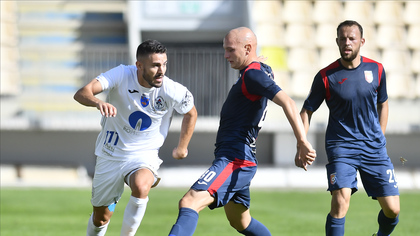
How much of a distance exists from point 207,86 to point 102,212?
34.3 ft

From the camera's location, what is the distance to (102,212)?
659 cm

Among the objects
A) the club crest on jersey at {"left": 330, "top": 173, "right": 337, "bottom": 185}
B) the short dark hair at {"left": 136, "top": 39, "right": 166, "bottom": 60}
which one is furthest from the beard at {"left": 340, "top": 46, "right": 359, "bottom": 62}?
the short dark hair at {"left": 136, "top": 39, "right": 166, "bottom": 60}

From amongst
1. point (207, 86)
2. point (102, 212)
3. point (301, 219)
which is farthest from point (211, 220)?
point (207, 86)

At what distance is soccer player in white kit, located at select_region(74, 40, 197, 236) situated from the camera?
243 inches

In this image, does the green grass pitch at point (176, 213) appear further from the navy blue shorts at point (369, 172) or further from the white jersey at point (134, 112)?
the white jersey at point (134, 112)

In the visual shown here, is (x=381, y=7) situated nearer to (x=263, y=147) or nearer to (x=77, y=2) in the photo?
(x=263, y=147)

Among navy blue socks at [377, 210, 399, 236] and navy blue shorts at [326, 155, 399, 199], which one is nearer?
navy blue shorts at [326, 155, 399, 199]

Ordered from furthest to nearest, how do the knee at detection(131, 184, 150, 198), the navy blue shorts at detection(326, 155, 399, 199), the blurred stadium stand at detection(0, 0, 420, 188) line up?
the blurred stadium stand at detection(0, 0, 420, 188) < the navy blue shorts at detection(326, 155, 399, 199) < the knee at detection(131, 184, 150, 198)

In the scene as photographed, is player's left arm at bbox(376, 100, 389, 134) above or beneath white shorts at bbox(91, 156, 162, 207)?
above

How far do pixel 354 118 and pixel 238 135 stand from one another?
4.04ft

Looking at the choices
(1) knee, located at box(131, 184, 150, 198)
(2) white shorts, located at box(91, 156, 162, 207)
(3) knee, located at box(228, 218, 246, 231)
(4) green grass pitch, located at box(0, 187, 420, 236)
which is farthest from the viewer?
(4) green grass pitch, located at box(0, 187, 420, 236)

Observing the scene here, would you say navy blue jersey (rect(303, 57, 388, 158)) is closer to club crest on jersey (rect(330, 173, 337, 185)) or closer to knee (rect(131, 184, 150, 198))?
club crest on jersey (rect(330, 173, 337, 185))

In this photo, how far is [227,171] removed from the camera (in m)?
5.57

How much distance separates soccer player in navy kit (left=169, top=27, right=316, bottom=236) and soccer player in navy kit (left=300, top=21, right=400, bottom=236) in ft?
2.48
